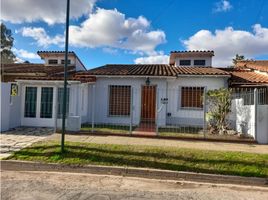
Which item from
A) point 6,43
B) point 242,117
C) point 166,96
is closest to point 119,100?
point 166,96

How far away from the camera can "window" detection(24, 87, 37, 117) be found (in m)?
14.3

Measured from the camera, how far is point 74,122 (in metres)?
12.0

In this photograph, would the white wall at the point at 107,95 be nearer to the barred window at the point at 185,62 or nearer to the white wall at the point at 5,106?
the white wall at the point at 5,106

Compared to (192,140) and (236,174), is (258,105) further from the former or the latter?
(236,174)

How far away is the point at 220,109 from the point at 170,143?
3941 mm

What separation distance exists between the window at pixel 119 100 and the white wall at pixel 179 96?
99.9 inches

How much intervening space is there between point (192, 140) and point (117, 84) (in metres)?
6.61

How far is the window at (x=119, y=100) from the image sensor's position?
53.0 ft

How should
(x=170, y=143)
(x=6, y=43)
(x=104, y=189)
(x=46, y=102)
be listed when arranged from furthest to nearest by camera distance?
(x=6, y=43), (x=46, y=102), (x=170, y=143), (x=104, y=189)

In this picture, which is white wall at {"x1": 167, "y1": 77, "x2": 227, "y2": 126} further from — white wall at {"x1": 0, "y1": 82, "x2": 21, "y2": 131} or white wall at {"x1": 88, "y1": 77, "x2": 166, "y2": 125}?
white wall at {"x1": 0, "y1": 82, "x2": 21, "y2": 131}

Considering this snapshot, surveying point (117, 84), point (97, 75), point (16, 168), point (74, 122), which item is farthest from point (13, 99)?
point (16, 168)

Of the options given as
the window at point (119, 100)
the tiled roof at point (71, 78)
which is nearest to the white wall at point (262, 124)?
the window at point (119, 100)

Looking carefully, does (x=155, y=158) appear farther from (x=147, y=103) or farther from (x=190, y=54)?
(x=190, y=54)

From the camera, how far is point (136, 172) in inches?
285
